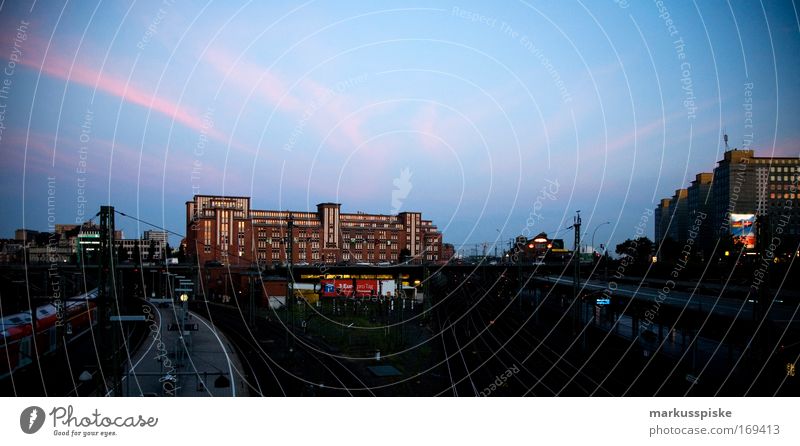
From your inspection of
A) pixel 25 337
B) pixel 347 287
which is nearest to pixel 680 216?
pixel 347 287

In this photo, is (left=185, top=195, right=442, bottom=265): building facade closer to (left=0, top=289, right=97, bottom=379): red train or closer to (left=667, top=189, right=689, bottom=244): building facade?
(left=0, top=289, right=97, bottom=379): red train

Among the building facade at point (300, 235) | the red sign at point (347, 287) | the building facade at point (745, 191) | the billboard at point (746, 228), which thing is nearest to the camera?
the billboard at point (746, 228)

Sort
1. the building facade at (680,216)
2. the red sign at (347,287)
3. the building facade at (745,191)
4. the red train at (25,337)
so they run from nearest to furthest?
the red train at (25,337), the building facade at (745,191), the red sign at (347,287), the building facade at (680,216)

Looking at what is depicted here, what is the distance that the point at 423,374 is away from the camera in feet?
54.7

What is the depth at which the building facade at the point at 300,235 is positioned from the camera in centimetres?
4638

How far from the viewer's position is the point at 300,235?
60.3 m

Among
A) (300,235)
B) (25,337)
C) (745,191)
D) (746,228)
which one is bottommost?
(25,337)

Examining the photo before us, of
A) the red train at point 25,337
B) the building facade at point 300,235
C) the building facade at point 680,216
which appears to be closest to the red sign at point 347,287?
the building facade at point 300,235

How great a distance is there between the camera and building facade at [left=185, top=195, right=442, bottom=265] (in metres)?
46.4

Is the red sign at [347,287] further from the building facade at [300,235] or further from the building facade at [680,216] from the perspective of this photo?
the building facade at [680,216]

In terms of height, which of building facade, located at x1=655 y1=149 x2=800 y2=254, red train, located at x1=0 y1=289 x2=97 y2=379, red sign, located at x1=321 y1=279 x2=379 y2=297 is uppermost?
building facade, located at x1=655 y1=149 x2=800 y2=254

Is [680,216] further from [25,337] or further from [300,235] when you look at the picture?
[25,337]

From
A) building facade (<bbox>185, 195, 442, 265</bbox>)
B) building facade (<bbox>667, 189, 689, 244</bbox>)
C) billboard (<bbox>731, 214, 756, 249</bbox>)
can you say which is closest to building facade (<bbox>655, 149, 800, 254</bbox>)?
billboard (<bbox>731, 214, 756, 249</bbox>)
